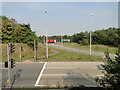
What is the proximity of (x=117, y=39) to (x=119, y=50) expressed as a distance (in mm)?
562

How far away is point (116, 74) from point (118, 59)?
0.61 meters

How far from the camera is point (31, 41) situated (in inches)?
874

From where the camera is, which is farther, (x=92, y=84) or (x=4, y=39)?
(x=4, y=39)

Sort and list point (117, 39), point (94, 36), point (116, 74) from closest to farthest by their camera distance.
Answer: point (116, 74), point (117, 39), point (94, 36)

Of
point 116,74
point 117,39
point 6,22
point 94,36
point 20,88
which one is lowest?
point 20,88

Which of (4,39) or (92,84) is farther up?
(4,39)

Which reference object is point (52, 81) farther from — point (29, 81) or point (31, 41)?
point (31, 41)

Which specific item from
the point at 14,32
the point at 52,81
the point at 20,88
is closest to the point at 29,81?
the point at 20,88

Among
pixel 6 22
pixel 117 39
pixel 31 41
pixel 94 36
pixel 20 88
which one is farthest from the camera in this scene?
pixel 94 36

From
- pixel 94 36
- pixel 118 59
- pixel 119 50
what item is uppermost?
pixel 94 36

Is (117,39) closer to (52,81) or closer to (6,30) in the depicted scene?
(52,81)

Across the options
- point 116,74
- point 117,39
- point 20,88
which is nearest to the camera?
point 116,74

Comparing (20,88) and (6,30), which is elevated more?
(6,30)

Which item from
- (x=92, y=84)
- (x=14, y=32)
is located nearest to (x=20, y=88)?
(x=92, y=84)
